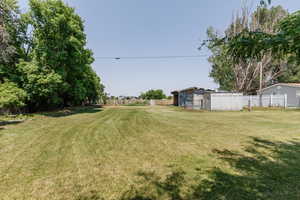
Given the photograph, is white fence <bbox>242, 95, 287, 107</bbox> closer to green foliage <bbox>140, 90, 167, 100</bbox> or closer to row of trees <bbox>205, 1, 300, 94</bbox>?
row of trees <bbox>205, 1, 300, 94</bbox>

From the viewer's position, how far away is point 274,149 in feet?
12.4

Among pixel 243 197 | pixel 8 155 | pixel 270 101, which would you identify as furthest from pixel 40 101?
pixel 270 101

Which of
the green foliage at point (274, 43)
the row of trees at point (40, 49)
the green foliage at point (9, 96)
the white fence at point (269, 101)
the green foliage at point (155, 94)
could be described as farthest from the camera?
the green foliage at point (155, 94)

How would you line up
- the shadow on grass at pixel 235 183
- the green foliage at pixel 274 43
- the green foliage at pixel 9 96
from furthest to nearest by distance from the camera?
1. the green foliage at pixel 9 96
2. the shadow on grass at pixel 235 183
3. the green foliage at pixel 274 43

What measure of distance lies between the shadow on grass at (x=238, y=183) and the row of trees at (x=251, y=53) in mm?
1840

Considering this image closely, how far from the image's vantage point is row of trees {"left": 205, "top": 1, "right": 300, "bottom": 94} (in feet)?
4.90

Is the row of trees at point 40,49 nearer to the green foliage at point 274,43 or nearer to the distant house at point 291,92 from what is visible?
the green foliage at point 274,43

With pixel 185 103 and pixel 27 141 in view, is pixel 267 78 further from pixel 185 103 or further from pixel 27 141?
pixel 27 141

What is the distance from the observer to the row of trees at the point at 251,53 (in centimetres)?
149

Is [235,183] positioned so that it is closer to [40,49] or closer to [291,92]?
[40,49]

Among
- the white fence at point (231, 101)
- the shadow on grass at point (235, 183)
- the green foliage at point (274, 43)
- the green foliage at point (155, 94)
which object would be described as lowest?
the shadow on grass at point (235, 183)

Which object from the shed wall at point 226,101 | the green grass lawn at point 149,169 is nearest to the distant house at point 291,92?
the shed wall at point 226,101

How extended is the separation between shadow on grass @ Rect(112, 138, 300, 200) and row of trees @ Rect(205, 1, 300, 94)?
1.84 meters

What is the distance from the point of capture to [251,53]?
60.6 inches
